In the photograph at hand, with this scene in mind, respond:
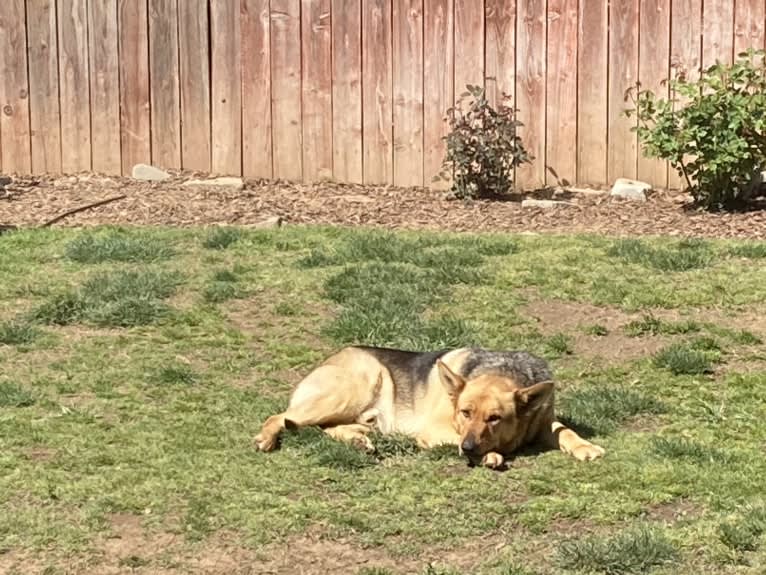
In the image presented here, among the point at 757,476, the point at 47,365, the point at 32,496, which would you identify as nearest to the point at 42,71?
the point at 47,365

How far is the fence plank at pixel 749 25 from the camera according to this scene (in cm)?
1118

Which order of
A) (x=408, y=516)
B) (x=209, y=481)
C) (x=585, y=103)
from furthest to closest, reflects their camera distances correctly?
(x=585, y=103)
(x=209, y=481)
(x=408, y=516)

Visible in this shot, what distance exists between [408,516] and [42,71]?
8.59 metres

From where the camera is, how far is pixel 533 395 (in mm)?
5918

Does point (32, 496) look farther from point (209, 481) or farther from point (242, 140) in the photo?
point (242, 140)

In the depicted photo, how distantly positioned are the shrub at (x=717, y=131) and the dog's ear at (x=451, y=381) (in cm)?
511

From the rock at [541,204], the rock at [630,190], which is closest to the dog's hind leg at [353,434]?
the rock at [541,204]

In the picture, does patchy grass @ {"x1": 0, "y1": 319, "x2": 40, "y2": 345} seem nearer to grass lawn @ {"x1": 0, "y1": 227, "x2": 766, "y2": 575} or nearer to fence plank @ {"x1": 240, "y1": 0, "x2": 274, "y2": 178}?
grass lawn @ {"x1": 0, "y1": 227, "x2": 766, "y2": 575}

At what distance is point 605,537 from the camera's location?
497 cm

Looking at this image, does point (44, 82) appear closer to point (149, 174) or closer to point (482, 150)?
point (149, 174)

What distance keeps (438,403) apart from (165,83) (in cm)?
711

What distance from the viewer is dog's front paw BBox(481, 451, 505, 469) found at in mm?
5777

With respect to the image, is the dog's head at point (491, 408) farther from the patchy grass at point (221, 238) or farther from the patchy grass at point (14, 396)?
the patchy grass at point (221, 238)

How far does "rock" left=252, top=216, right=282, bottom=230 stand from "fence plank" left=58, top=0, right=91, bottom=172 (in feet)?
8.97
